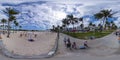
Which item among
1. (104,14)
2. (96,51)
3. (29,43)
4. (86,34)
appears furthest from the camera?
(104,14)

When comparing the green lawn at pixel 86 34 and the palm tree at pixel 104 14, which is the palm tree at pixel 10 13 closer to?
the green lawn at pixel 86 34

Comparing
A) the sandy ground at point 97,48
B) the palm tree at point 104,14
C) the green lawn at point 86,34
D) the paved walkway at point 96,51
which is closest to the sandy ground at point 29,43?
the sandy ground at point 97,48

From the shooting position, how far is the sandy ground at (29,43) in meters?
25.4

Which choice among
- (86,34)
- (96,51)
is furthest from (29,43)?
(96,51)

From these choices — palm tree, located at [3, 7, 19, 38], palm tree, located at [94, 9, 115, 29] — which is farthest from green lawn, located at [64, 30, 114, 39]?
palm tree, located at [3, 7, 19, 38]

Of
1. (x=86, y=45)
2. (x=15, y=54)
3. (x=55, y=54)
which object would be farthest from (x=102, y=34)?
(x=15, y=54)

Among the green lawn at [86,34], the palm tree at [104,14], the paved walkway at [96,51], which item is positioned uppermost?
the palm tree at [104,14]

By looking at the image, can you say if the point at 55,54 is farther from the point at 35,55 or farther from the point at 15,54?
the point at 15,54

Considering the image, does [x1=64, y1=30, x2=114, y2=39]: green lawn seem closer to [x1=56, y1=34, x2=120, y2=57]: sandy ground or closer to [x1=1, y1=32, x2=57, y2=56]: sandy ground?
[x1=56, y1=34, x2=120, y2=57]: sandy ground

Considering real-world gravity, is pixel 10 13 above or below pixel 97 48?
above

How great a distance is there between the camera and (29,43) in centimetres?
2956

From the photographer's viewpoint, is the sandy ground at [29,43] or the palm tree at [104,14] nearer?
the sandy ground at [29,43]

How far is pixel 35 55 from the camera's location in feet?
78.1

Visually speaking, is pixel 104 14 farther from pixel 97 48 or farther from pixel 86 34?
pixel 97 48
